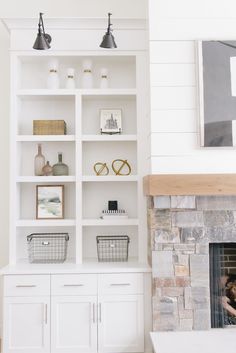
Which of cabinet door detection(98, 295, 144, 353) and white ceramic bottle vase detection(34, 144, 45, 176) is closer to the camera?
cabinet door detection(98, 295, 144, 353)

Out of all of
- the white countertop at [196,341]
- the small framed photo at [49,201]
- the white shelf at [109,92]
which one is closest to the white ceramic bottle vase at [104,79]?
the white shelf at [109,92]

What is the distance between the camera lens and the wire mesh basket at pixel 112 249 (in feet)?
9.88

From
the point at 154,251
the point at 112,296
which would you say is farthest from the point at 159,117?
the point at 112,296

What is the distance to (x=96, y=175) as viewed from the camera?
10.3 feet

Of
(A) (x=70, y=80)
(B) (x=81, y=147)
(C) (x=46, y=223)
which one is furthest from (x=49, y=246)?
(A) (x=70, y=80)

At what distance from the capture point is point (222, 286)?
2.86 metres

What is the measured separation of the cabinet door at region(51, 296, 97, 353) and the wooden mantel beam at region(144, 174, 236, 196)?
959mm

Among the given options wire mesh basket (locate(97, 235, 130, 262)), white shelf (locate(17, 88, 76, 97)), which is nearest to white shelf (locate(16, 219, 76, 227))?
wire mesh basket (locate(97, 235, 130, 262))

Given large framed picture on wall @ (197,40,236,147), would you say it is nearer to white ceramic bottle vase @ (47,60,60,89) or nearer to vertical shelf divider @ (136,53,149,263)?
vertical shelf divider @ (136,53,149,263)

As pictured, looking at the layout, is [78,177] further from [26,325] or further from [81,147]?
[26,325]

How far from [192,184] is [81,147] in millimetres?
1001

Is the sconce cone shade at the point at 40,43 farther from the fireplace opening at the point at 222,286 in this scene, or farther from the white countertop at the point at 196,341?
the white countertop at the point at 196,341

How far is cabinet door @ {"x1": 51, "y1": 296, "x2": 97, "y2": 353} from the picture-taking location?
2.70 metres

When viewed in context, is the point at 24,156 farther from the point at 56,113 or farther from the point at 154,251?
the point at 154,251
